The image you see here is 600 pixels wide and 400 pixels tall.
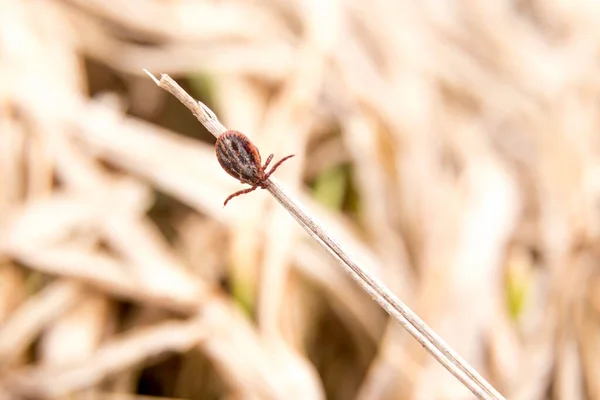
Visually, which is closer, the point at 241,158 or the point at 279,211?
the point at 241,158

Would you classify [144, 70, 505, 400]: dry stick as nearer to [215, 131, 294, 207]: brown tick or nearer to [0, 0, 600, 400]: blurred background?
[215, 131, 294, 207]: brown tick

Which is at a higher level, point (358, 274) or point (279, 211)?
point (358, 274)

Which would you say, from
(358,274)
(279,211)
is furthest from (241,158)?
(279,211)

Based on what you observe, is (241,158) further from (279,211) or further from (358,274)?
(279,211)

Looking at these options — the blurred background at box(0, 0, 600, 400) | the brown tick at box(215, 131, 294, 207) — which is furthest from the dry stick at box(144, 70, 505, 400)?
the blurred background at box(0, 0, 600, 400)

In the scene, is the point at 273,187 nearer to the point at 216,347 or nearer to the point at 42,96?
the point at 216,347
